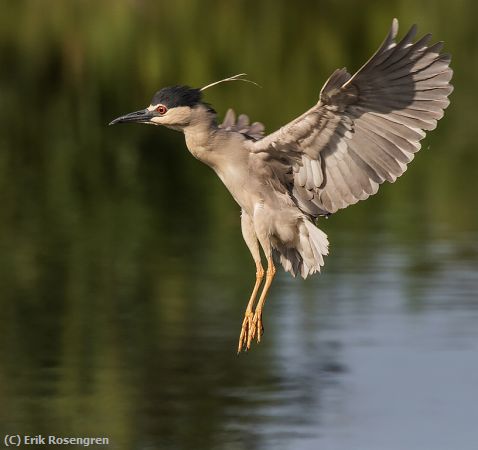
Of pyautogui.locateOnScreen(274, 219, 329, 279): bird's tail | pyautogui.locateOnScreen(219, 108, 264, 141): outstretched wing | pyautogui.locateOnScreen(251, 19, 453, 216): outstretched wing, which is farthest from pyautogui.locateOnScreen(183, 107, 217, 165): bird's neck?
pyautogui.locateOnScreen(274, 219, 329, 279): bird's tail

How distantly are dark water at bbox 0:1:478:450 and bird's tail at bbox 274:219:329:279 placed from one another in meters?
9.48

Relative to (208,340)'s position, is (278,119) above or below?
above

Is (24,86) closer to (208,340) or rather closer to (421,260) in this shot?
(421,260)

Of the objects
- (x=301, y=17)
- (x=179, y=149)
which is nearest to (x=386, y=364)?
(x=179, y=149)

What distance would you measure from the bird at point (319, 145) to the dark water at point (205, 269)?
9638 millimetres

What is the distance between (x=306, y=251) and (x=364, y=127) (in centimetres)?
84

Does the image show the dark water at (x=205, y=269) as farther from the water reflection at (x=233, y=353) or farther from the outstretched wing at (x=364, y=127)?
the outstretched wing at (x=364, y=127)

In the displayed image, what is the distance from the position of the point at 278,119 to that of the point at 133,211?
13.2 feet

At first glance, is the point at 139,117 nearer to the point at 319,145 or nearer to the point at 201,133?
the point at 201,133

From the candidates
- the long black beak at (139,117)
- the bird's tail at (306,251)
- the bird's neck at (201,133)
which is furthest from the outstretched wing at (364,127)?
the long black beak at (139,117)

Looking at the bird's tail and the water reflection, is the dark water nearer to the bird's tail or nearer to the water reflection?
the water reflection

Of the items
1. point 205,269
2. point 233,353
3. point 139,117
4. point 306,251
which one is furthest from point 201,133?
point 205,269

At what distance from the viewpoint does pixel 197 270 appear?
2666 centimetres

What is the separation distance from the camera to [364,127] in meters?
9.03
